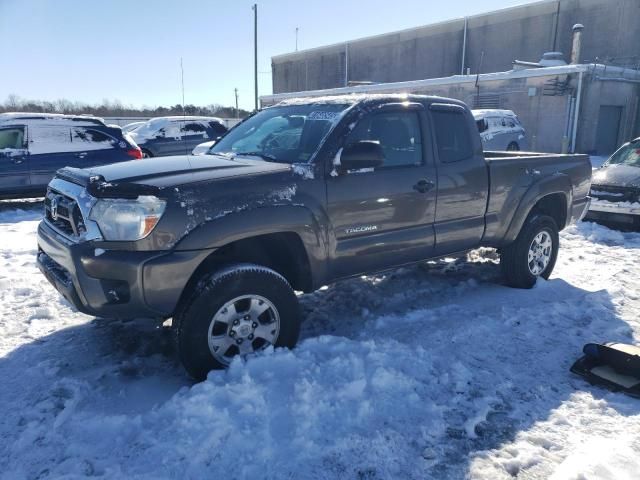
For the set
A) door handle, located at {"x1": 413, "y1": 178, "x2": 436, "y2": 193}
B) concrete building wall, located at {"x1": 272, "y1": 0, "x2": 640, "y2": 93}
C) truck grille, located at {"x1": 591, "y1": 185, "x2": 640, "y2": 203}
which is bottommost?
truck grille, located at {"x1": 591, "y1": 185, "x2": 640, "y2": 203}

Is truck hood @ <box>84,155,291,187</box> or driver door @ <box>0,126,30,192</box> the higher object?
truck hood @ <box>84,155,291,187</box>

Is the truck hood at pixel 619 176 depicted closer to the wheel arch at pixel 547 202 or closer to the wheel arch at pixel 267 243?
the wheel arch at pixel 547 202

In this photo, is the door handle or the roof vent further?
the roof vent

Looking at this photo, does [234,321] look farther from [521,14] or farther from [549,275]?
[521,14]

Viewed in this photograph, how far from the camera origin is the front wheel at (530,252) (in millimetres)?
5328

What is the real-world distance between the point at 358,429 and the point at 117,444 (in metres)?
1.32

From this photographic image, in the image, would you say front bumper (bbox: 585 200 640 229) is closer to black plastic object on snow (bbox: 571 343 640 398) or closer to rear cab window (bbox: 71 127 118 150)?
black plastic object on snow (bbox: 571 343 640 398)

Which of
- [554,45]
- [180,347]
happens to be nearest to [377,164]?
[180,347]

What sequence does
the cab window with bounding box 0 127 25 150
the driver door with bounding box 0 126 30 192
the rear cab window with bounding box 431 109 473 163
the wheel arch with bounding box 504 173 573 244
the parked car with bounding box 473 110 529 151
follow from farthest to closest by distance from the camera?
the parked car with bounding box 473 110 529 151
the cab window with bounding box 0 127 25 150
the driver door with bounding box 0 126 30 192
the wheel arch with bounding box 504 173 573 244
the rear cab window with bounding box 431 109 473 163

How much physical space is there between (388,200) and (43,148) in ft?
27.6

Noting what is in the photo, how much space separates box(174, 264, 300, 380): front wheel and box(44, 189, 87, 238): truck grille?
34.5 inches

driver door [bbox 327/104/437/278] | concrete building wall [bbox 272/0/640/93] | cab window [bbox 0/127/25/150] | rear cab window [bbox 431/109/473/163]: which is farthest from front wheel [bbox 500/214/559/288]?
concrete building wall [bbox 272/0/640/93]

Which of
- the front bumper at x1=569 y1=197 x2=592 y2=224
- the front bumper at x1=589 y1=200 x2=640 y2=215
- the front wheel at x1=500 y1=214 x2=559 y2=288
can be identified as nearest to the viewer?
the front wheel at x1=500 y1=214 x2=559 y2=288

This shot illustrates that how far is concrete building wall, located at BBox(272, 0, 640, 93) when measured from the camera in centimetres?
2855
